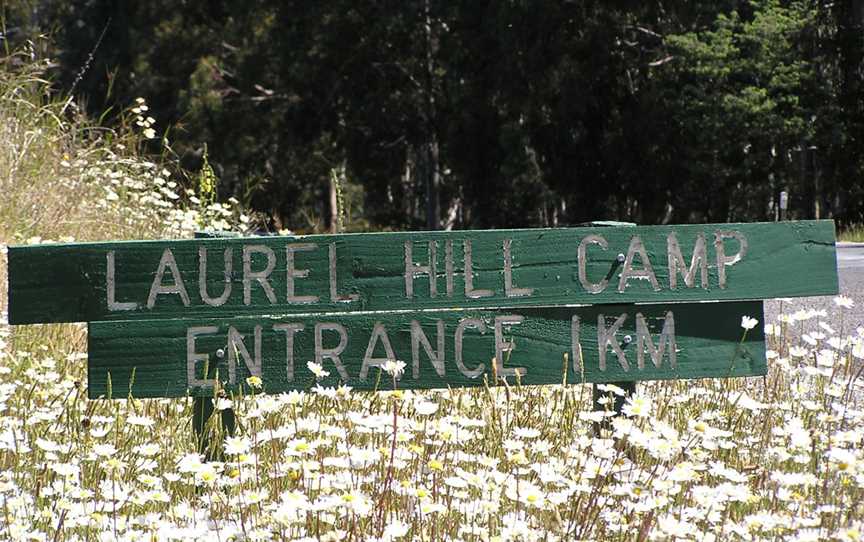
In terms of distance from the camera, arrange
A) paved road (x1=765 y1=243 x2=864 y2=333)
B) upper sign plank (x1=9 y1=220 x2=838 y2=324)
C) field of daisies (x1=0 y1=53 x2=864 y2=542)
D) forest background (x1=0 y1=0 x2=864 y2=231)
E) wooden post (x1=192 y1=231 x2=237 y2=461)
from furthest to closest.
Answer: forest background (x1=0 y1=0 x2=864 y2=231) → paved road (x1=765 y1=243 x2=864 y2=333) → wooden post (x1=192 y1=231 x2=237 y2=461) → upper sign plank (x1=9 y1=220 x2=838 y2=324) → field of daisies (x1=0 y1=53 x2=864 y2=542)

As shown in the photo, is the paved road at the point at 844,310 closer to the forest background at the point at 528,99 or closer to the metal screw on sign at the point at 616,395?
the metal screw on sign at the point at 616,395

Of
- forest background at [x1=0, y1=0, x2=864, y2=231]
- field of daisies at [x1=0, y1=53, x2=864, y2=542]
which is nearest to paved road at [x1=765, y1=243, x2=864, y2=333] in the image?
field of daisies at [x1=0, y1=53, x2=864, y2=542]

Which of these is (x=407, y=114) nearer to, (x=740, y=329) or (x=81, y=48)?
(x=81, y=48)

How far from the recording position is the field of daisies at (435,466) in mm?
2926

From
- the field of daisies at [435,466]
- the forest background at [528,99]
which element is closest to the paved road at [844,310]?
the field of daisies at [435,466]

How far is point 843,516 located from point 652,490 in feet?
1.76

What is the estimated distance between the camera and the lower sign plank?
12.2 ft

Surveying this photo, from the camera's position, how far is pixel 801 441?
2953 millimetres

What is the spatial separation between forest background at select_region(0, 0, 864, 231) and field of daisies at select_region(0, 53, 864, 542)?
67.8 feet

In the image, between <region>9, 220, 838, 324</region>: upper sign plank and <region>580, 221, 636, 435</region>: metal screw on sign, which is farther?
<region>580, 221, 636, 435</region>: metal screw on sign

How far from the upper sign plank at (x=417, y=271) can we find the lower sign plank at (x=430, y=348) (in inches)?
2.1

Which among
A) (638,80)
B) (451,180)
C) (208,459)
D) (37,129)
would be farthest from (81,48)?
(208,459)

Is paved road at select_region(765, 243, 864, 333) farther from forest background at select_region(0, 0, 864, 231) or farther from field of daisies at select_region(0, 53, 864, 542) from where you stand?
forest background at select_region(0, 0, 864, 231)

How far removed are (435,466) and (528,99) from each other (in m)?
27.8
